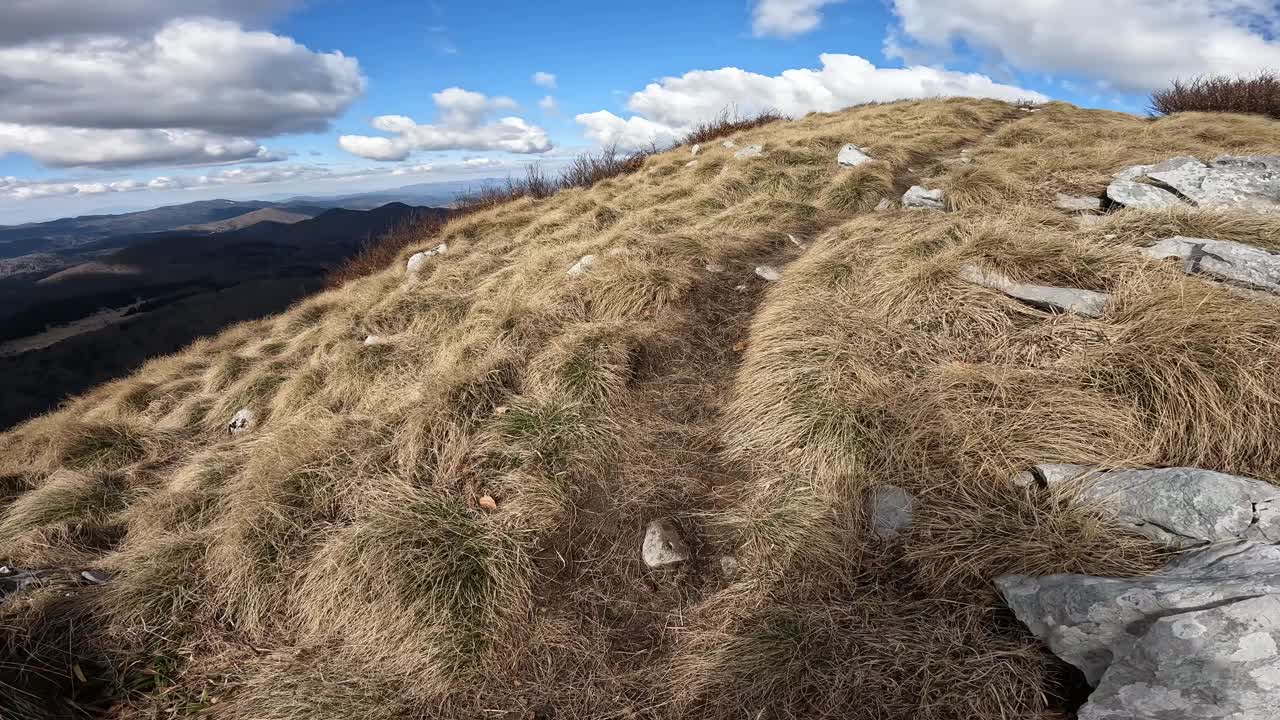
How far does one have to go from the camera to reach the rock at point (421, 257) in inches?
475

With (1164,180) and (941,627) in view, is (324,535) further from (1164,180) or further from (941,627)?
(1164,180)

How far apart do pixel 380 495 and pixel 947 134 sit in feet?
50.7

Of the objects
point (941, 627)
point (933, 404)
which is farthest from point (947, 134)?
point (941, 627)

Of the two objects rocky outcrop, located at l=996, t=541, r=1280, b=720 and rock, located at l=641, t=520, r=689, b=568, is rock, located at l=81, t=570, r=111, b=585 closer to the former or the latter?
rock, located at l=641, t=520, r=689, b=568

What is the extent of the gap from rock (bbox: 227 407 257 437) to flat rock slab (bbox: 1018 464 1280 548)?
350 inches

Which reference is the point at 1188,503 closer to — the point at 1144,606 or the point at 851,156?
the point at 1144,606

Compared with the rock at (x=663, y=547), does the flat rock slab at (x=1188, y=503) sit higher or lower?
higher

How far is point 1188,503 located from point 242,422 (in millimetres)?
9595

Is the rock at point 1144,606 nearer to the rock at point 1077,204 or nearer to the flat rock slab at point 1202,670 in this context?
the flat rock slab at point 1202,670

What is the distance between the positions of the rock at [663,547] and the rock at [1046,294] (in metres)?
3.62

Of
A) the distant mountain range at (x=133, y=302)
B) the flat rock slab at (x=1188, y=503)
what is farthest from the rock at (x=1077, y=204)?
the distant mountain range at (x=133, y=302)

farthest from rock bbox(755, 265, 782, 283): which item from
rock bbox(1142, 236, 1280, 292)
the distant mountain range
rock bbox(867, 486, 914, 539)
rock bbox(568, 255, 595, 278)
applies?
the distant mountain range

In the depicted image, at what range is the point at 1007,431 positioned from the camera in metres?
3.70

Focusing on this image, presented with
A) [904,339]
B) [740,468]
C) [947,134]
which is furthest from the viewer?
[947,134]
